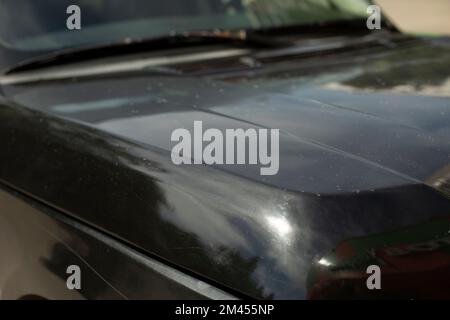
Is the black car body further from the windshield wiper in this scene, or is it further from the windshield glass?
the windshield glass

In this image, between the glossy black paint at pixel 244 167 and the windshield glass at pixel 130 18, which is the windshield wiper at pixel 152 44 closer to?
the windshield glass at pixel 130 18

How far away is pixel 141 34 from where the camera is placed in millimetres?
2744

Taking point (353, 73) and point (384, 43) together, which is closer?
point (353, 73)

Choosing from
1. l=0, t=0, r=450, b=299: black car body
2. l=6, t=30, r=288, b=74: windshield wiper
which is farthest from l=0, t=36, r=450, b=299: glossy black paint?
l=6, t=30, r=288, b=74: windshield wiper

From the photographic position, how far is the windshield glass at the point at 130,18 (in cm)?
260

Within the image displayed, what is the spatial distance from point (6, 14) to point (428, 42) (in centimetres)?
162

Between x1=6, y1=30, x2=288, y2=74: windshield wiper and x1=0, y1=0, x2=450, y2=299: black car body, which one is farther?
x1=6, y1=30, x2=288, y2=74: windshield wiper

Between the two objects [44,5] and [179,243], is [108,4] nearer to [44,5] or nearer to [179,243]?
[44,5]

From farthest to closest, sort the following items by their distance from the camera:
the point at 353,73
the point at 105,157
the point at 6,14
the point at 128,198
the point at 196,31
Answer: the point at 196,31, the point at 6,14, the point at 353,73, the point at 105,157, the point at 128,198

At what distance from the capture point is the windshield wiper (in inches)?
101

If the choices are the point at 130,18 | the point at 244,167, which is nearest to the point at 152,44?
the point at 130,18

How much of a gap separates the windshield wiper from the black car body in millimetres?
88

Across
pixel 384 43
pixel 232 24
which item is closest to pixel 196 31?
pixel 232 24

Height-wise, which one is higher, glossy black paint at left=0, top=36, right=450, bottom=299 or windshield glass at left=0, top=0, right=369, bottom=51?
windshield glass at left=0, top=0, right=369, bottom=51
